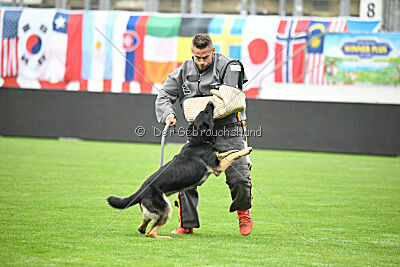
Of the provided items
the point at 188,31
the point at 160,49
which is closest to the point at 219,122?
the point at 188,31

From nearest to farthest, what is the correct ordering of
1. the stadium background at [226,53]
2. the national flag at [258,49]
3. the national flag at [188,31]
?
the stadium background at [226,53] < the national flag at [258,49] < the national flag at [188,31]

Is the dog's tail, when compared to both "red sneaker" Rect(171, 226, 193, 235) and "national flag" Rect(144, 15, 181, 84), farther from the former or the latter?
"national flag" Rect(144, 15, 181, 84)

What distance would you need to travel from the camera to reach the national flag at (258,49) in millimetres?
20797

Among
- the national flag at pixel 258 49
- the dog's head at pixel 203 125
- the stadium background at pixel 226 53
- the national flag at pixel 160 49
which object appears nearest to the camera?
the dog's head at pixel 203 125

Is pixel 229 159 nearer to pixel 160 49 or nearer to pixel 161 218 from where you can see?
pixel 161 218

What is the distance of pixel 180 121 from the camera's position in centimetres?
1898

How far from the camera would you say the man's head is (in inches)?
247

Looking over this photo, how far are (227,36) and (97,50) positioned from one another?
4.55 meters

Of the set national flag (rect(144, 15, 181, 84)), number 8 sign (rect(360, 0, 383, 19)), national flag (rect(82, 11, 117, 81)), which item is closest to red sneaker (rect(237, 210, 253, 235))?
national flag (rect(144, 15, 181, 84))

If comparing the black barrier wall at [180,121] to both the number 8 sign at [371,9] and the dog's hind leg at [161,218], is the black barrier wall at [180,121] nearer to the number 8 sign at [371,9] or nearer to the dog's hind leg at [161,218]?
the number 8 sign at [371,9]

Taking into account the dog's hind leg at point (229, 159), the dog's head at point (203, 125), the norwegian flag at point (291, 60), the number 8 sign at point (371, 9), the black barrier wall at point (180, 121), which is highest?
the number 8 sign at point (371, 9)

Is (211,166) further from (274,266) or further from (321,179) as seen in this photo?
(321,179)

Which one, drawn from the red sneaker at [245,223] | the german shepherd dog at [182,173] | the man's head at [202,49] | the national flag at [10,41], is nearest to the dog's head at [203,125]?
the german shepherd dog at [182,173]

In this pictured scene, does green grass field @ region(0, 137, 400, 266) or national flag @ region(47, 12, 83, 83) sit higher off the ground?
national flag @ region(47, 12, 83, 83)
